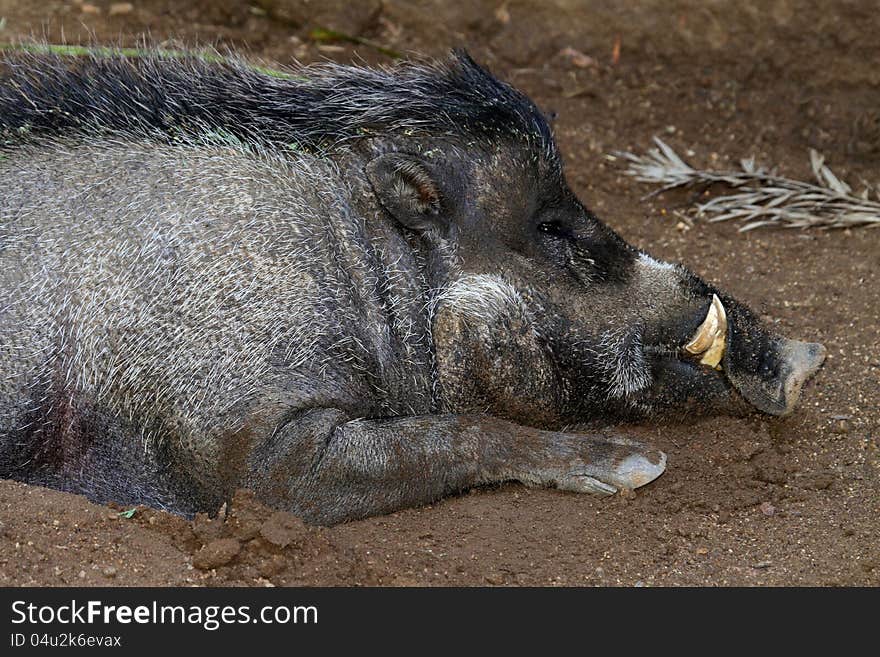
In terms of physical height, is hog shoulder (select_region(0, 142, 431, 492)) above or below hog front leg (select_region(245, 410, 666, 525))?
above

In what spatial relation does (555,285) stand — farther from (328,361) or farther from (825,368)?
(825,368)

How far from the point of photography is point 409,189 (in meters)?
4.89

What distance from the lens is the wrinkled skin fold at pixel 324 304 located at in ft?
14.9

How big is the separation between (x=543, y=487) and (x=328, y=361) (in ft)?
3.12

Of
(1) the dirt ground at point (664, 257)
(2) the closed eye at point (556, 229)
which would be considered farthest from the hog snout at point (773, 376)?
(2) the closed eye at point (556, 229)

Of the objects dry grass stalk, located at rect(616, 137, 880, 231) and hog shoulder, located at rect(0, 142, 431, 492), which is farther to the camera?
dry grass stalk, located at rect(616, 137, 880, 231)

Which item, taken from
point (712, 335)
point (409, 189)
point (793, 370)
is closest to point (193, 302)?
point (409, 189)

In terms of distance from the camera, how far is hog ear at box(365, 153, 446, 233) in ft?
16.0

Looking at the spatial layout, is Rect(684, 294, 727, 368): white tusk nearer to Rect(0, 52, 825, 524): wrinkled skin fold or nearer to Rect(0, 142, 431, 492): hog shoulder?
Rect(0, 52, 825, 524): wrinkled skin fold

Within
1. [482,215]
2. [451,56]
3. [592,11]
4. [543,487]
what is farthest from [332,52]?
[543,487]

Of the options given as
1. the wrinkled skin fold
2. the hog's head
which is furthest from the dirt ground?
the hog's head

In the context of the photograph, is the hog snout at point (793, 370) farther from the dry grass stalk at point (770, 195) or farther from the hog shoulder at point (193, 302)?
the dry grass stalk at point (770, 195)

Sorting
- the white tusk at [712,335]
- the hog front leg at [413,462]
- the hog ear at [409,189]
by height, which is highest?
the hog ear at [409,189]

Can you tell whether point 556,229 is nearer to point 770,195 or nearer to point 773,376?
point 773,376
